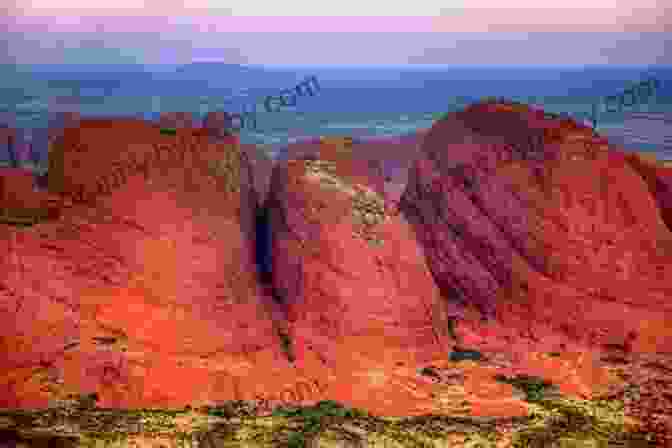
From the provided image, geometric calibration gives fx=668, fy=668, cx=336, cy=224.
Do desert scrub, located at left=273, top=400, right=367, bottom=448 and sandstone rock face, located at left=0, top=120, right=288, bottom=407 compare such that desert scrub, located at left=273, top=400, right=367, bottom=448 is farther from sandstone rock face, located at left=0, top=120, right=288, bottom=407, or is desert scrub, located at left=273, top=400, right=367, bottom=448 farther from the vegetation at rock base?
sandstone rock face, located at left=0, top=120, right=288, bottom=407

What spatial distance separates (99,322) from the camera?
1762cm

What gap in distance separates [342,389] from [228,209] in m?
7.47

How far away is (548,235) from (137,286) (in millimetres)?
13757

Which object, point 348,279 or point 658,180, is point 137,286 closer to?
point 348,279

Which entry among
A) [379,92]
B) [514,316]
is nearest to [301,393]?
[514,316]

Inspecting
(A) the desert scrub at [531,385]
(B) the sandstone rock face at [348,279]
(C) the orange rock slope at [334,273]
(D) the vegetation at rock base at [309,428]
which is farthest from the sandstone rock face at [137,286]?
(A) the desert scrub at [531,385]

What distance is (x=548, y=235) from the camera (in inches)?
914

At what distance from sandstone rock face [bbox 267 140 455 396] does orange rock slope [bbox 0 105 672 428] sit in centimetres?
6

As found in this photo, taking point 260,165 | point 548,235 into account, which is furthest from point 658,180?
point 260,165

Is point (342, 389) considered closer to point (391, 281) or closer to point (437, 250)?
point (391, 281)

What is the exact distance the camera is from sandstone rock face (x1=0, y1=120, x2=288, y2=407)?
54.1 feet

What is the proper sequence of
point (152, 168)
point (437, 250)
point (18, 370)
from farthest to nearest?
point (437, 250) < point (152, 168) < point (18, 370)

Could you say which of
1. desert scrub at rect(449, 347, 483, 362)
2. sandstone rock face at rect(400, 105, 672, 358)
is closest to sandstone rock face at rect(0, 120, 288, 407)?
desert scrub at rect(449, 347, 483, 362)

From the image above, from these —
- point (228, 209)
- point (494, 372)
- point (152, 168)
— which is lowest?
point (494, 372)
